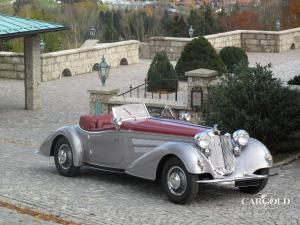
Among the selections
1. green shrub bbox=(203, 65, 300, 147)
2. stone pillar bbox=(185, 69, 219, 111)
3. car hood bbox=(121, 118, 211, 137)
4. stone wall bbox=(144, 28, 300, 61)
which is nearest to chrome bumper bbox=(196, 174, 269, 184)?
car hood bbox=(121, 118, 211, 137)

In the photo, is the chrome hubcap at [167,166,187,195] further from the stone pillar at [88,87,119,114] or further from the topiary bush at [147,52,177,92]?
the topiary bush at [147,52,177,92]

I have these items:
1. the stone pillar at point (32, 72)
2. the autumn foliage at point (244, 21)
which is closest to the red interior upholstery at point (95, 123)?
the stone pillar at point (32, 72)

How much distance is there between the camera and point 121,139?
1082 centimetres

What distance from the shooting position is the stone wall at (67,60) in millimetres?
27156

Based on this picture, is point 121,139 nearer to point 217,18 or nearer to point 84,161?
point 84,161

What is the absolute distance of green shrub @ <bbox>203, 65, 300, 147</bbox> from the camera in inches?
517

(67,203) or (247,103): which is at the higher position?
(247,103)

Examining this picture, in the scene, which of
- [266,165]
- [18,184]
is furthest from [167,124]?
[18,184]

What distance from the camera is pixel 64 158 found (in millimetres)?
11672

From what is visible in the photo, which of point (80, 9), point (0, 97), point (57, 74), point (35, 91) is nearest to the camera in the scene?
point (35, 91)

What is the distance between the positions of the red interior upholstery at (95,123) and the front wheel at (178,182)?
1.63 m

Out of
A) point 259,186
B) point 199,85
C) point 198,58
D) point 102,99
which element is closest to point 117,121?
point 259,186

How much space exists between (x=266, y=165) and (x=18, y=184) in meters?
3.64

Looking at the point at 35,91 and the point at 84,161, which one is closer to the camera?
the point at 84,161
